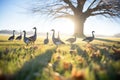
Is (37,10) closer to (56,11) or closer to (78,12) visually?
(56,11)

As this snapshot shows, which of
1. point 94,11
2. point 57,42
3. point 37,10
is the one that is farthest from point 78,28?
point 57,42

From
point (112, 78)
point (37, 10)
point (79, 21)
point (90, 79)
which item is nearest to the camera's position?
point (90, 79)

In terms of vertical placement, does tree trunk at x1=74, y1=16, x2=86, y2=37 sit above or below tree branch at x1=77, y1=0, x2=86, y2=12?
below

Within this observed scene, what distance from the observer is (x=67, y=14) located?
4181 cm

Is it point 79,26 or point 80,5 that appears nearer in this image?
point 80,5

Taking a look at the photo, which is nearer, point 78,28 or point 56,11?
point 56,11

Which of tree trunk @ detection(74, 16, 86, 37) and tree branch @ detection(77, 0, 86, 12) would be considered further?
tree trunk @ detection(74, 16, 86, 37)

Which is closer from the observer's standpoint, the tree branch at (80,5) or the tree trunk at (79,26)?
the tree branch at (80,5)

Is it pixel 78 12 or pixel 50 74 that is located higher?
pixel 78 12

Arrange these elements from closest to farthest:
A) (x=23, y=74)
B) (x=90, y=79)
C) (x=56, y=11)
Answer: (x=90, y=79) → (x=23, y=74) → (x=56, y=11)

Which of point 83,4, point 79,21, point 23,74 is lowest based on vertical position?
point 23,74

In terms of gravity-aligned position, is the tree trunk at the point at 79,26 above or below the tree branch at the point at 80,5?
below

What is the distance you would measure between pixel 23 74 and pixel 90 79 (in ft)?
4.08

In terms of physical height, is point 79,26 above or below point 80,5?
below
